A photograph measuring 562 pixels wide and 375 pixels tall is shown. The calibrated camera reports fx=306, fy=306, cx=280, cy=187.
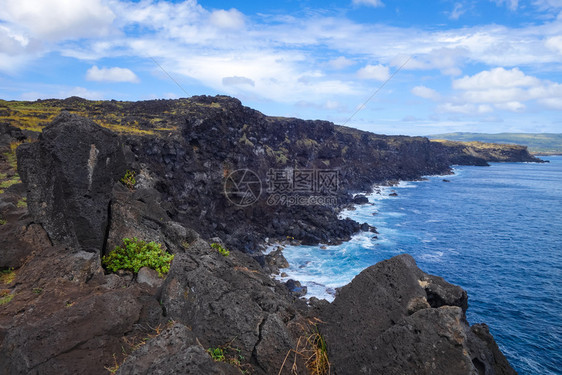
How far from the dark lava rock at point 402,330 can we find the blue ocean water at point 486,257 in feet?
69.1

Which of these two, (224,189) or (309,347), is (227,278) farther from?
(224,189)

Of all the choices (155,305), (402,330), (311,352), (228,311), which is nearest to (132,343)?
(155,305)

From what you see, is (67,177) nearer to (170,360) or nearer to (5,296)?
(5,296)

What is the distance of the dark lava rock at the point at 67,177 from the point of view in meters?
8.39

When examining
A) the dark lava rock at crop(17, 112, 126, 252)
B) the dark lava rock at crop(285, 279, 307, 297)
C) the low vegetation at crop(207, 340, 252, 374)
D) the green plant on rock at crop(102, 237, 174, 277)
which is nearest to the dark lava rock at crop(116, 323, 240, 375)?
the low vegetation at crop(207, 340, 252, 374)

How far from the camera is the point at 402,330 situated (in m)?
4.82

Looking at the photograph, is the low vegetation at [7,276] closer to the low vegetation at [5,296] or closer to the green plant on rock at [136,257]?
the low vegetation at [5,296]

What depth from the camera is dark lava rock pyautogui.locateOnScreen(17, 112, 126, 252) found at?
8.39 m

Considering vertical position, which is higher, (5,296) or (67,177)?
(67,177)

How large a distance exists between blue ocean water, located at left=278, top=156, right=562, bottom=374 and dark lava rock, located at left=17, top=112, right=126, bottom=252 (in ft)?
76.2

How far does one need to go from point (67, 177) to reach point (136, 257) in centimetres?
294

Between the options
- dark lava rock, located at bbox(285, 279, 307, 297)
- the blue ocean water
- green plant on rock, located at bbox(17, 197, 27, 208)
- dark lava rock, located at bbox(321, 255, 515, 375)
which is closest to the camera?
dark lava rock, located at bbox(321, 255, 515, 375)

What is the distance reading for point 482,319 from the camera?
82.1 feet

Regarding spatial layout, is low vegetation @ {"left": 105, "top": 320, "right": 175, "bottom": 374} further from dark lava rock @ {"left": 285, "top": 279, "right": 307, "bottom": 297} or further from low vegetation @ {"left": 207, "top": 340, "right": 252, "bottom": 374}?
dark lava rock @ {"left": 285, "top": 279, "right": 307, "bottom": 297}
